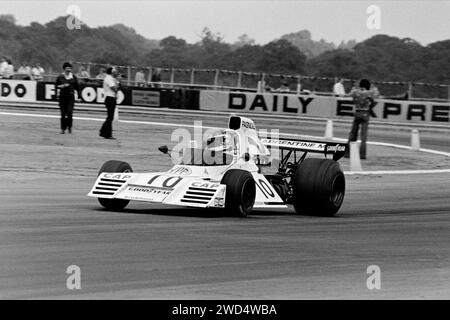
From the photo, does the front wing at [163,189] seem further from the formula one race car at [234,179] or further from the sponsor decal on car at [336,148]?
the sponsor decal on car at [336,148]

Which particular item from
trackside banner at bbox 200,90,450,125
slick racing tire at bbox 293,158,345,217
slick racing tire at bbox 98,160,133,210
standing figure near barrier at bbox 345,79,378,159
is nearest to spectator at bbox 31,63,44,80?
trackside banner at bbox 200,90,450,125

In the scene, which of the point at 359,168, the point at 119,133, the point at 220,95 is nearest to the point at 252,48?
the point at 220,95

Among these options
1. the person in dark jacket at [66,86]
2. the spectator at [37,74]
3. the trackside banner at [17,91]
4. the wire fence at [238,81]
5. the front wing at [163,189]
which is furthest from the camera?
the spectator at [37,74]

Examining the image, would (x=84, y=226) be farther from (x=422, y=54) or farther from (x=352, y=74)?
(x=422, y=54)

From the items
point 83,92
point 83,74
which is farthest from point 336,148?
point 83,74

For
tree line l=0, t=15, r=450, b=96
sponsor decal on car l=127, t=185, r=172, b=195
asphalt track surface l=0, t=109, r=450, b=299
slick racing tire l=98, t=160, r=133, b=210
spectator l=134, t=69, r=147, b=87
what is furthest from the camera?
tree line l=0, t=15, r=450, b=96

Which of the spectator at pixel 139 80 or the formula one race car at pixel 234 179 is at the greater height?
the spectator at pixel 139 80

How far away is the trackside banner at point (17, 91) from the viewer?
39.4 metres

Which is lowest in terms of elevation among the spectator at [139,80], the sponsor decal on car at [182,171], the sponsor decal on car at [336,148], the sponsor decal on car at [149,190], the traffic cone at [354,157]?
the traffic cone at [354,157]

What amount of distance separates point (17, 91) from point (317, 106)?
1132 centimetres

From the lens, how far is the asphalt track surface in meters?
8.57

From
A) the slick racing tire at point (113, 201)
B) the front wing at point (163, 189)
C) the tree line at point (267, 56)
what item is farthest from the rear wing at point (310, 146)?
the tree line at point (267, 56)

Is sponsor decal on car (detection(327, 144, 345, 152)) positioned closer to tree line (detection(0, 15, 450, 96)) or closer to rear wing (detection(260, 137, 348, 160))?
rear wing (detection(260, 137, 348, 160))

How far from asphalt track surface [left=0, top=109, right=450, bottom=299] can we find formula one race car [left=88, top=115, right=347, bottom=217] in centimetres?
24
